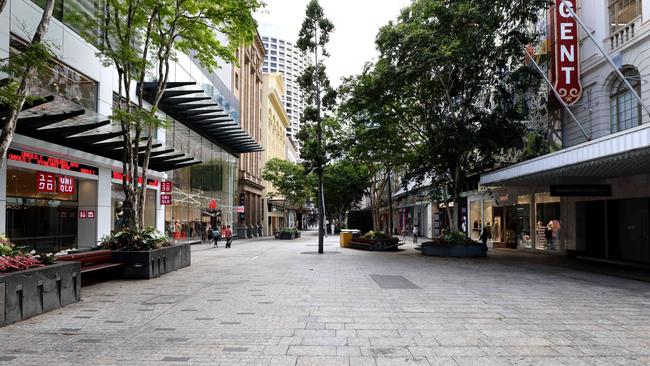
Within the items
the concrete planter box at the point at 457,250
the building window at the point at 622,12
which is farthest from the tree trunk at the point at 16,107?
the building window at the point at 622,12

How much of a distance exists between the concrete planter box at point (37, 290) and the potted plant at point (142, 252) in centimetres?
374

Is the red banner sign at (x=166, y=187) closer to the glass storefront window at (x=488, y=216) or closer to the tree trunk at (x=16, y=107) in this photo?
the tree trunk at (x=16, y=107)

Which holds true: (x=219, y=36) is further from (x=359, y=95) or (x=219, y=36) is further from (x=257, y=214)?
(x=257, y=214)

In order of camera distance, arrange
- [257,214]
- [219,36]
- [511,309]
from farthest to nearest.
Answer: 1. [257,214]
2. [219,36]
3. [511,309]

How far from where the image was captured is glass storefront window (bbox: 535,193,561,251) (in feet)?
77.2

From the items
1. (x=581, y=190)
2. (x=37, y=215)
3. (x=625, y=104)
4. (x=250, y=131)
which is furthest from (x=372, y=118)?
(x=250, y=131)

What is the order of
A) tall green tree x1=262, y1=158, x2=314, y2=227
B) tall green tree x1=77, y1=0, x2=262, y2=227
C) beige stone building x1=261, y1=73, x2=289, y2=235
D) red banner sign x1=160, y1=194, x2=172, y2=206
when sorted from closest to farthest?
tall green tree x1=77, y1=0, x2=262, y2=227 < red banner sign x1=160, y1=194, x2=172, y2=206 < tall green tree x1=262, y1=158, x2=314, y2=227 < beige stone building x1=261, y1=73, x2=289, y2=235

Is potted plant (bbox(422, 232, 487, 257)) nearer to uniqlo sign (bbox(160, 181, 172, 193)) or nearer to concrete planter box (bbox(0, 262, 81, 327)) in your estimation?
uniqlo sign (bbox(160, 181, 172, 193))

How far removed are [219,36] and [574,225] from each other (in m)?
28.7

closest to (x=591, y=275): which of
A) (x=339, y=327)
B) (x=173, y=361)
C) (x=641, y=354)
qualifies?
(x=641, y=354)

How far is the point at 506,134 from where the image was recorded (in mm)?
20828

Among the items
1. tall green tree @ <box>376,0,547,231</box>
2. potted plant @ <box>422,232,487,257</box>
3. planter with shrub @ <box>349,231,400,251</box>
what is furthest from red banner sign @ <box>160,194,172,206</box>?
potted plant @ <box>422,232,487,257</box>

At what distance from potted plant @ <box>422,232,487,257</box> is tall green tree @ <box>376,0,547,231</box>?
0.91 m

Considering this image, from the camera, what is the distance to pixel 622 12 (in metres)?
18.2
